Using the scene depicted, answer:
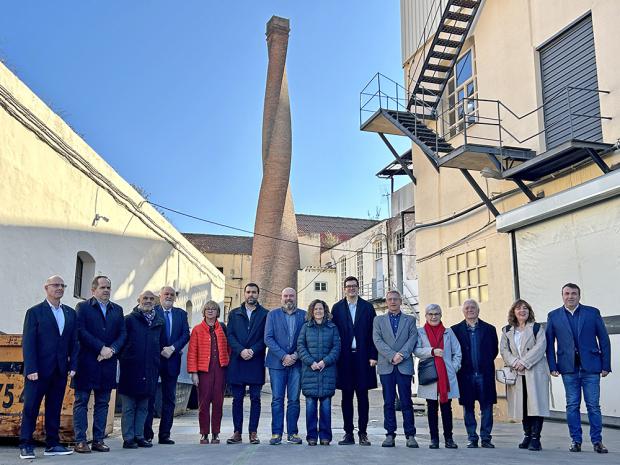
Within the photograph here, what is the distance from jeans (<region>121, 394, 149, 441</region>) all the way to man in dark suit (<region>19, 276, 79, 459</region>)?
24.9 inches

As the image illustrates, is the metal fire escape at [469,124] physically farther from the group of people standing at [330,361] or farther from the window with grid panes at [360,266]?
the window with grid panes at [360,266]

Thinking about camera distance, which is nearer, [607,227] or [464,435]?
[464,435]

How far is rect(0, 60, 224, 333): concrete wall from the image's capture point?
903 cm

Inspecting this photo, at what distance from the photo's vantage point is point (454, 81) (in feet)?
47.6

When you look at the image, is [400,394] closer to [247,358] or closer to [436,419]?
[436,419]

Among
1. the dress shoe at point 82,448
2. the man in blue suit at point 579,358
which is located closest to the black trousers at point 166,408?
the dress shoe at point 82,448

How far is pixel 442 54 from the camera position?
1387 cm

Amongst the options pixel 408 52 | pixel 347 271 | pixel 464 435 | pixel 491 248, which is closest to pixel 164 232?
pixel 408 52

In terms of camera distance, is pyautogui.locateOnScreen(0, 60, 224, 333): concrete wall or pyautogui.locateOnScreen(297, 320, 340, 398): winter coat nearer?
pyautogui.locateOnScreen(297, 320, 340, 398): winter coat

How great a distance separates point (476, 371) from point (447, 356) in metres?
0.43

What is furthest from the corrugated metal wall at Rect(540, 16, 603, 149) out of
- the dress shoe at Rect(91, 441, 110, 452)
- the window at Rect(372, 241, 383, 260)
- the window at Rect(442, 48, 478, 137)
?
the window at Rect(372, 241, 383, 260)

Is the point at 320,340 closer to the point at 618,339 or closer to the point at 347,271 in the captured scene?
the point at 618,339

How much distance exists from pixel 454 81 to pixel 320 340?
9.85 metres

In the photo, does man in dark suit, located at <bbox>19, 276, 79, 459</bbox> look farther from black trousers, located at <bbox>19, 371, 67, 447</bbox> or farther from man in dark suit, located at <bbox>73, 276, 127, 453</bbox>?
man in dark suit, located at <bbox>73, 276, 127, 453</bbox>
